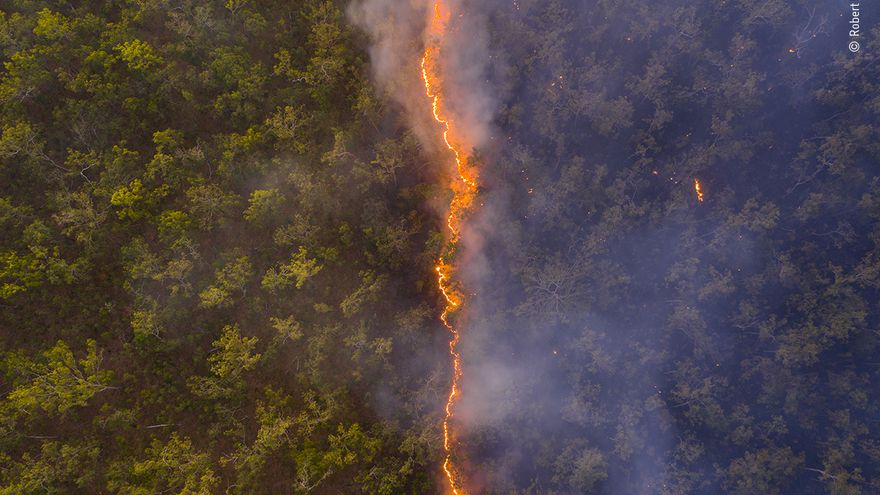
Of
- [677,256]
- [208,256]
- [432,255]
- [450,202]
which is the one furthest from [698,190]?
[208,256]

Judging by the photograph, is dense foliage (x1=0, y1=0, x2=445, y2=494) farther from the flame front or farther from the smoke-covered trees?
the smoke-covered trees

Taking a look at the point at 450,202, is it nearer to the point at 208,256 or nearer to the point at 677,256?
the point at 677,256

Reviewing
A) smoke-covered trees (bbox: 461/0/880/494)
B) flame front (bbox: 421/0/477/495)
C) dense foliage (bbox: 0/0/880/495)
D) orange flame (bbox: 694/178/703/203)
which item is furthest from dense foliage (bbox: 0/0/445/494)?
orange flame (bbox: 694/178/703/203)

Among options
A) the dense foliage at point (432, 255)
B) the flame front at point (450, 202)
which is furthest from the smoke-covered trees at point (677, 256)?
the flame front at point (450, 202)

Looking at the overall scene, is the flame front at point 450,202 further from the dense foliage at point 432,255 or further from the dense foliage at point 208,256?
the dense foliage at point 208,256

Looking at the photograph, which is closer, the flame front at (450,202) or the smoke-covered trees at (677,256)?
the smoke-covered trees at (677,256)
